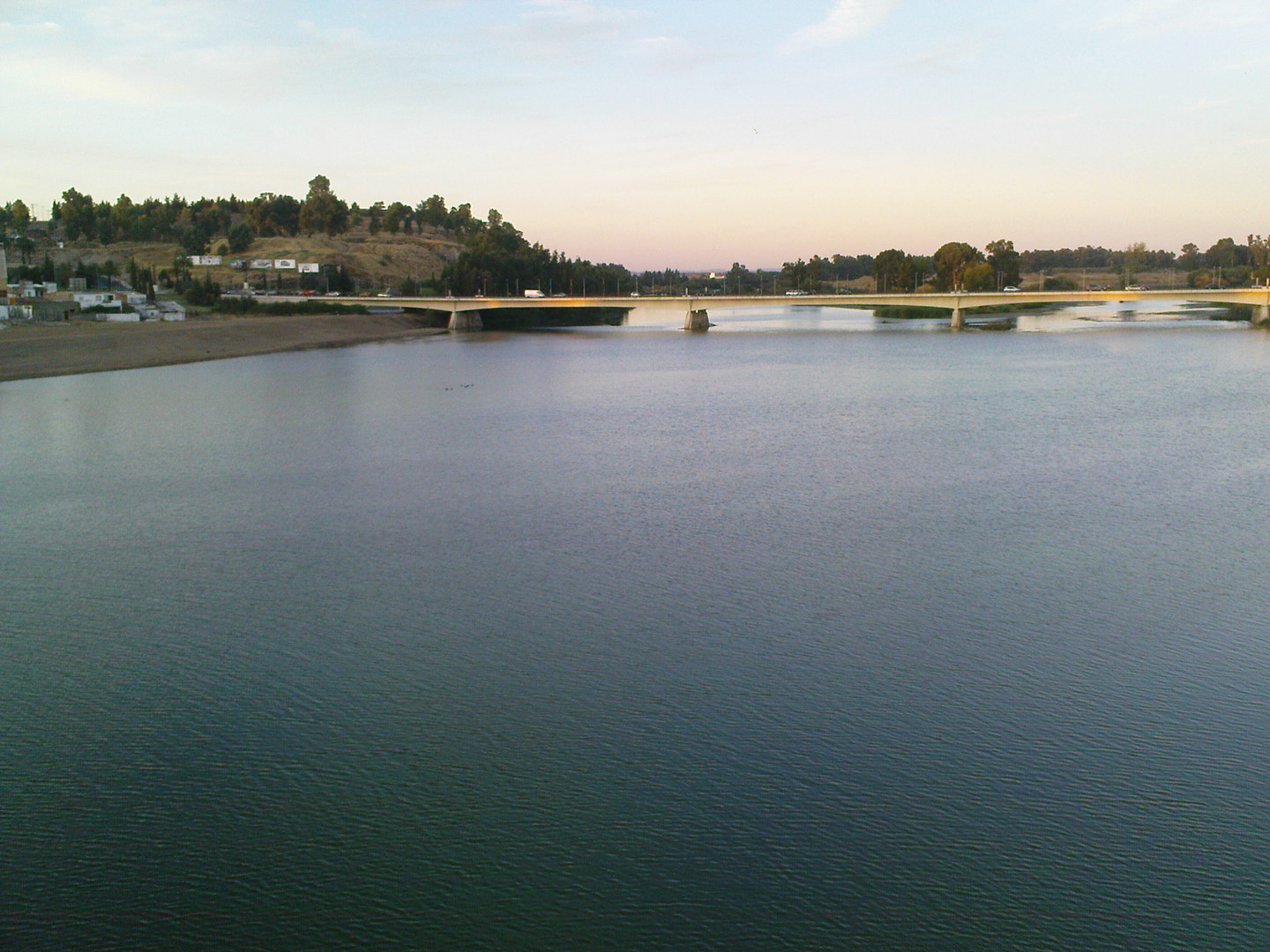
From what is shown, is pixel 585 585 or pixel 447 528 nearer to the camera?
pixel 585 585

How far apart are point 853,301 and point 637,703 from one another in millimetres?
67024

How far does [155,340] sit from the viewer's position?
51688 mm

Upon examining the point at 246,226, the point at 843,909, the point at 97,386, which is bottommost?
the point at 843,909

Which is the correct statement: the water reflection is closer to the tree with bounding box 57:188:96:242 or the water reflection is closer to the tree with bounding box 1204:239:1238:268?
the tree with bounding box 1204:239:1238:268

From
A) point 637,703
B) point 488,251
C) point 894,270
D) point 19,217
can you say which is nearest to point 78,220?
point 19,217

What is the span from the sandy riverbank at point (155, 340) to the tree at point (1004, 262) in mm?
78421

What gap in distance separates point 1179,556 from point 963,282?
106736 mm

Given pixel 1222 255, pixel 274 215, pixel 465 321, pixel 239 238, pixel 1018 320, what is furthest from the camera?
pixel 1222 255

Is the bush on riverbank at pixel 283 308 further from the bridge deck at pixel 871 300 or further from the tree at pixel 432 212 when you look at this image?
the tree at pixel 432 212

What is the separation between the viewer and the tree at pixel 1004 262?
12719 centimetres

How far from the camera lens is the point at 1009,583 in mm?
12742

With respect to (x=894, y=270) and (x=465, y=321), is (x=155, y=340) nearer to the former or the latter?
(x=465, y=321)

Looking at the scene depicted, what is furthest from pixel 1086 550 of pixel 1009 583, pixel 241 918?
pixel 241 918

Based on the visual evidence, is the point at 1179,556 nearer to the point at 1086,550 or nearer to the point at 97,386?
the point at 1086,550
